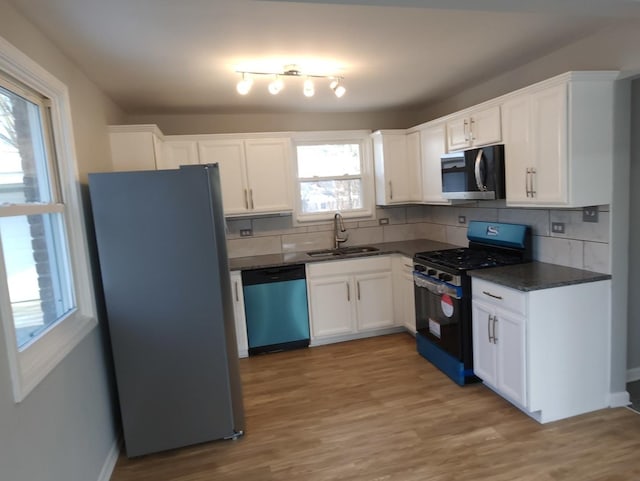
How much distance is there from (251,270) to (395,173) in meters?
1.89

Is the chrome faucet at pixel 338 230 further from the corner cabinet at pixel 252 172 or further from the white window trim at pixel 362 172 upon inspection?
the corner cabinet at pixel 252 172

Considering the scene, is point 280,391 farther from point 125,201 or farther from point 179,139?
point 179,139

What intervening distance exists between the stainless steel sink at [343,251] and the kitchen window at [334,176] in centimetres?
38

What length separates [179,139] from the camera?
3.83m

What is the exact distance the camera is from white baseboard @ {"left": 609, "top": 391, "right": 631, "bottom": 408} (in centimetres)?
260

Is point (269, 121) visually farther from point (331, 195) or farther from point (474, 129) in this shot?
point (474, 129)

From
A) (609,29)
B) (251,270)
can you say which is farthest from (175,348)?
(609,29)

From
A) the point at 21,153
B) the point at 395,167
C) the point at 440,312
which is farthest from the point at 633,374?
the point at 21,153

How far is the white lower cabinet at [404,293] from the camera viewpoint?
3848 mm

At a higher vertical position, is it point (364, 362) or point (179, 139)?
point (179, 139)

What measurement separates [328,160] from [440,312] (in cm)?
215

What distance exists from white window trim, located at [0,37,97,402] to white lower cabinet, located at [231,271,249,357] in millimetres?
1468

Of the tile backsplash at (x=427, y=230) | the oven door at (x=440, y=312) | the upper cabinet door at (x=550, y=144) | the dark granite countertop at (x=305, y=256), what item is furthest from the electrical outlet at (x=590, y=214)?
the dark granite countertop at (x=305, y=256)

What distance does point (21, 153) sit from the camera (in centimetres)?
189
